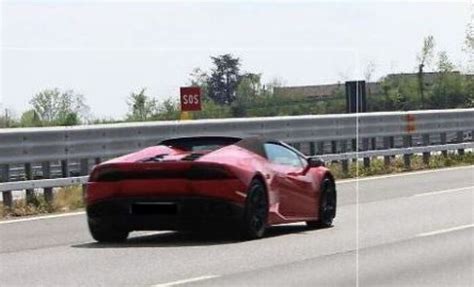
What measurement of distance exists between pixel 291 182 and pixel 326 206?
1103 millimetres

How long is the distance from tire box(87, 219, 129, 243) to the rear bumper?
26 centimetres

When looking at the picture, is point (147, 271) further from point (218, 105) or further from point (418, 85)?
point (418, 85)

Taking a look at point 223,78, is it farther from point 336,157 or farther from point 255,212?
point 255,212

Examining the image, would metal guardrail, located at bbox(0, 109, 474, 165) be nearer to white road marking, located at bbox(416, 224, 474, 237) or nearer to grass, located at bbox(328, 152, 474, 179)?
grass, located at bbox(328, 152, 474, 179)

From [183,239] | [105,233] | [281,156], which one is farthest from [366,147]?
[105,233]

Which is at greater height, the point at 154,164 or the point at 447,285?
the point at 154,164

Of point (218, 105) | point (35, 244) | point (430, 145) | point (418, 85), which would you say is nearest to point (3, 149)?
point (35, 244)

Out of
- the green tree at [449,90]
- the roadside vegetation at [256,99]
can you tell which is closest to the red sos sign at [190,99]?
the roadside vegetation at [256,99]

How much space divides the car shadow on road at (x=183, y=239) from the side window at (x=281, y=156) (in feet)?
2.64

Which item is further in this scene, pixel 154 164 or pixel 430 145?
pixel 430 145

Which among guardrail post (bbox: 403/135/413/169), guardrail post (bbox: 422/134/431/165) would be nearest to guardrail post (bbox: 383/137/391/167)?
guardrail post (bbox: 403/135/413/169)

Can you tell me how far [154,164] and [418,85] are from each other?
130 feet

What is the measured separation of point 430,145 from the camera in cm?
2833

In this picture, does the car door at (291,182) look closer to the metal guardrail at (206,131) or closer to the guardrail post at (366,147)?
the metal guardrail at (206,131)
